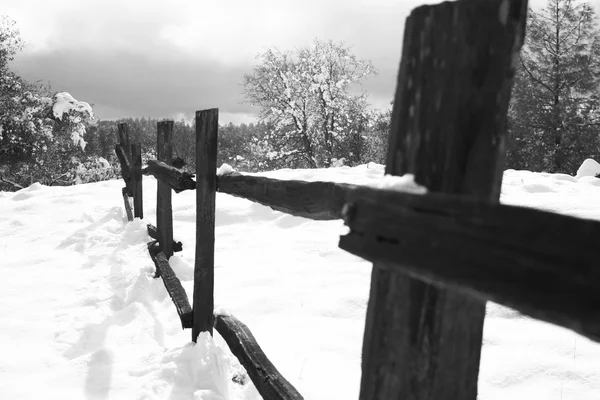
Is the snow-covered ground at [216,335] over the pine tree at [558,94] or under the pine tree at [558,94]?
under

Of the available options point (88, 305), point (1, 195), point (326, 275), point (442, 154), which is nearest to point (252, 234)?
point (326, 275)

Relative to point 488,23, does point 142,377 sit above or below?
below

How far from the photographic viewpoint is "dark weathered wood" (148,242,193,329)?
133 inches

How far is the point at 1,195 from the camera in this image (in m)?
11.0

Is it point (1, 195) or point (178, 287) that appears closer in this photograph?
point (178, 287)

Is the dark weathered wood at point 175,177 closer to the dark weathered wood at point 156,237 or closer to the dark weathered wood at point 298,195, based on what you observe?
the dark weathered wood at point 156,237

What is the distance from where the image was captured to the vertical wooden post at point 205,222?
3.27 m

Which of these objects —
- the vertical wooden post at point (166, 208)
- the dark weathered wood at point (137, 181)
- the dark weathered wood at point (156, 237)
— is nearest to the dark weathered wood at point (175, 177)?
the vertical wooden post at point (166, 208)

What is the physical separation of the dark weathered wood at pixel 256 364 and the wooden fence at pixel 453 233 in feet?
3.71

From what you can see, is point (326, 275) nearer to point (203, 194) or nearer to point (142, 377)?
point (203, 194)

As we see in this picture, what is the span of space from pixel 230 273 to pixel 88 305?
163 cm

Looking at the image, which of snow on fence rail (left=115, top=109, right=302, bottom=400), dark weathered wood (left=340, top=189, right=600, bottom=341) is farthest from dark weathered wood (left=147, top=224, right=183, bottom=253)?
dark weathered wood (left=340, top=189, right=600, bottom=341)

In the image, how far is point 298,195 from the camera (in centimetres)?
202

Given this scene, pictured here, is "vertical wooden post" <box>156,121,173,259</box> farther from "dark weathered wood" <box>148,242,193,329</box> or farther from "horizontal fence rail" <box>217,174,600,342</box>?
"horizontal fence rail" <box>217,174,600,342</box>
